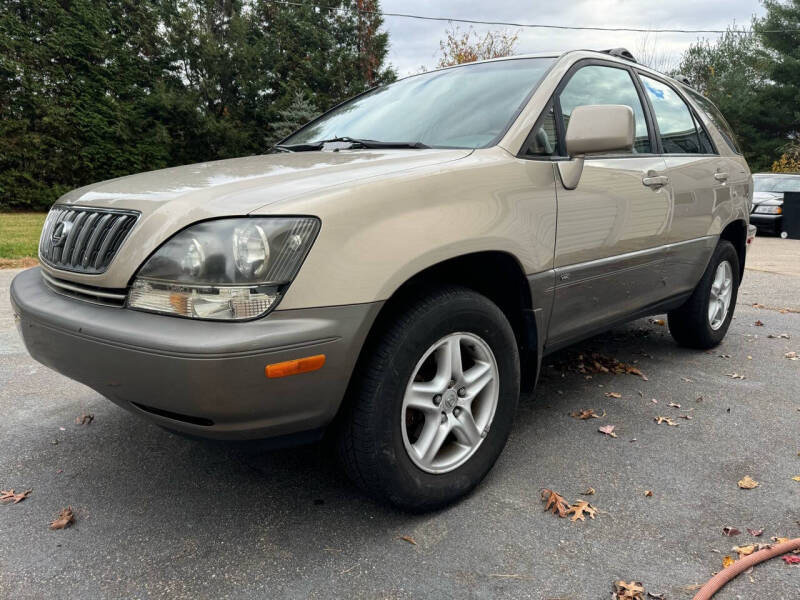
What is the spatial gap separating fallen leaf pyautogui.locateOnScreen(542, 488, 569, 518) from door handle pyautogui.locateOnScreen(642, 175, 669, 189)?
1.67 m

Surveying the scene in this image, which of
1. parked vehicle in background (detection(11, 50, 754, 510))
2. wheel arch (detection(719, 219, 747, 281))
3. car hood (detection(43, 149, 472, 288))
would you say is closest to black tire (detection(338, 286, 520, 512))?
parked vehicle in background (detection(11, 50, 754, 510))

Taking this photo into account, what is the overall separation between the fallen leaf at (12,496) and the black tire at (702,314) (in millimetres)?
3757

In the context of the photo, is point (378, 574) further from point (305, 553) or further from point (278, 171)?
point (278, 171)

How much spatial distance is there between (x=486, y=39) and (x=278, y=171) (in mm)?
29917

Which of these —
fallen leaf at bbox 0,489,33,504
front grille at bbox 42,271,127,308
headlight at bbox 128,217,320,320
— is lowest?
fallen leaf at bbox 0,489,33,504

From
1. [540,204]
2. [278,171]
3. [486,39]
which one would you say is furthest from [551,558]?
[486,39]

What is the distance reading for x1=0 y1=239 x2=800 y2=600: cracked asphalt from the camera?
1806 mm

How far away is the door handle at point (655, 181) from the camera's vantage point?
10.1 feet

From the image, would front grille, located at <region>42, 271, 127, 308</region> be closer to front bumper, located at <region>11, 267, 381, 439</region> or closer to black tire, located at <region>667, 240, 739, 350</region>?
front bumper, located at <region>11, 267, 381, 439</region>

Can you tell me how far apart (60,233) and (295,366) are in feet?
3.73

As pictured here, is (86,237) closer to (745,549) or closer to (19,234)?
(745,549)

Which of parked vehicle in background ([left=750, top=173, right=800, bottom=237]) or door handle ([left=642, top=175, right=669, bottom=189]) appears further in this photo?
parked vehicle in background ([left=750, top=173, right=800, bottom=237])

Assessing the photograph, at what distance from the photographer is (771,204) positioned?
14312mm

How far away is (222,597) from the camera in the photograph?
1.73 m
